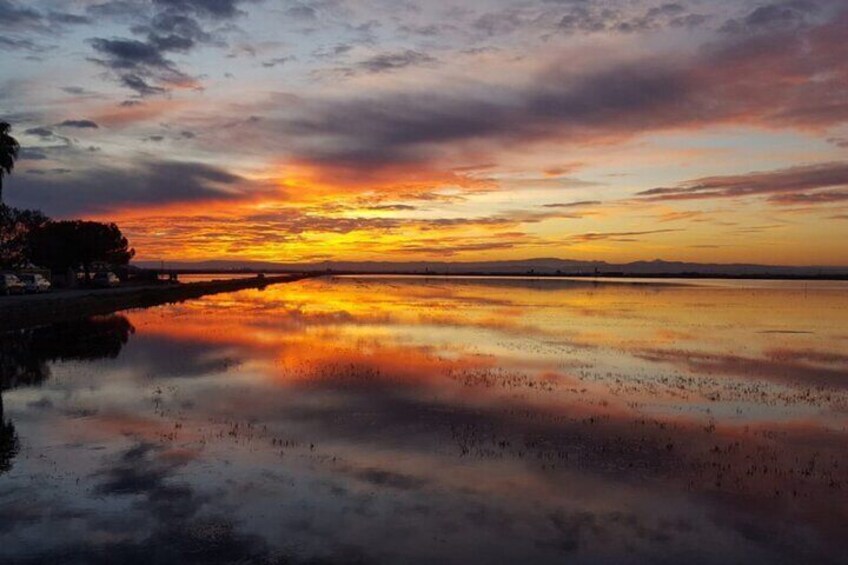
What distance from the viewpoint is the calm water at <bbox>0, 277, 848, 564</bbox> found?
11.6 meters

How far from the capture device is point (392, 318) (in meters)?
58.9

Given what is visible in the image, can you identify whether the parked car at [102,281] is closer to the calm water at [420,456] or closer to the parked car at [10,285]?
the parked car at [10,285]

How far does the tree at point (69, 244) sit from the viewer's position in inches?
3935

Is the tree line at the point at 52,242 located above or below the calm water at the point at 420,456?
above

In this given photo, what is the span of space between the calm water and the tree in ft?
234

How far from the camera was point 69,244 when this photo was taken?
9994 centimetres

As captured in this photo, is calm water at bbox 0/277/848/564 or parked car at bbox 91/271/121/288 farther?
parked car at bbox 91/271/121/288

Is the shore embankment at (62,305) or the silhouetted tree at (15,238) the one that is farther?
the silhouetted tree at (15,238)

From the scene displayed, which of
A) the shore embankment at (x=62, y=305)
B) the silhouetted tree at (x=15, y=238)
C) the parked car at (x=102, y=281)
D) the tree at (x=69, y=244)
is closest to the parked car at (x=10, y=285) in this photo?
the shore embankment at (x=62, y=305)

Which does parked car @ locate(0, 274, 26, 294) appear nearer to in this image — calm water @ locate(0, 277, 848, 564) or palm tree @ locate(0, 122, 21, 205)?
palm tree @ locate(0, 122, 21, 205)

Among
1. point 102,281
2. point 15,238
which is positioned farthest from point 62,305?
point 15,238

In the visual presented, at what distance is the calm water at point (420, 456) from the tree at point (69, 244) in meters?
71.3

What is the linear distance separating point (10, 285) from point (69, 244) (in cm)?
3499

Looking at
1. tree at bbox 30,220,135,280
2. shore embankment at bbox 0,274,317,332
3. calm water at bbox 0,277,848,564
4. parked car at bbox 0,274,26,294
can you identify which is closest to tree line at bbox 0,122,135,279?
tree at bbox 30,220,135,280
